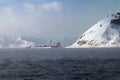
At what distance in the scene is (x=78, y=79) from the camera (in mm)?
66688

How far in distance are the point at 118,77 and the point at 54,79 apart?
1504cm

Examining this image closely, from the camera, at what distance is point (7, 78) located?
6950 cm

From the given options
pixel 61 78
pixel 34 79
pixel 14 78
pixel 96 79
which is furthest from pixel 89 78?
pixel 14 78

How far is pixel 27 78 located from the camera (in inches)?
2712

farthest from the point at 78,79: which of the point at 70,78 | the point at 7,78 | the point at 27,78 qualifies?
the point at 7,78

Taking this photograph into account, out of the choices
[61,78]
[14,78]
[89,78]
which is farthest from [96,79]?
[14,78]

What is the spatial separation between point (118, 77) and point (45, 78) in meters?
17.1

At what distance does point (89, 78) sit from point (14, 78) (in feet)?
58.3

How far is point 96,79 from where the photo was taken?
66125mm

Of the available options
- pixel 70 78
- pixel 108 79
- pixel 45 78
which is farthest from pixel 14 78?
pixel 108 79

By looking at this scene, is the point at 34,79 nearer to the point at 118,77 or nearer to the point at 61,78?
the point at 61,78

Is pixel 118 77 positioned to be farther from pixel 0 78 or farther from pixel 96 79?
pixel 0 78

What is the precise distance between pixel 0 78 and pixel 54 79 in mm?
13267

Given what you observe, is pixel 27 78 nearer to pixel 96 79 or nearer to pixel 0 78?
pixel 0 78
